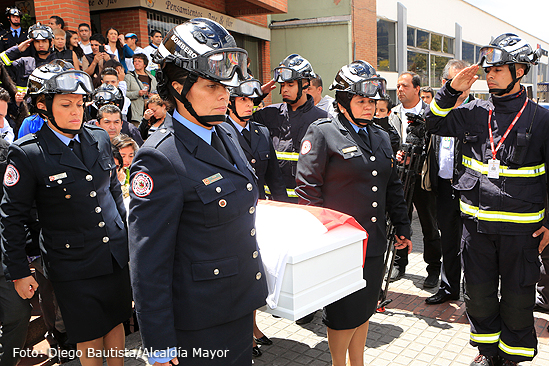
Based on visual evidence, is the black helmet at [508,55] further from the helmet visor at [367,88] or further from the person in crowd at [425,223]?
the person in crowd at [425,223]

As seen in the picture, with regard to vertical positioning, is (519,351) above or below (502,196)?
below

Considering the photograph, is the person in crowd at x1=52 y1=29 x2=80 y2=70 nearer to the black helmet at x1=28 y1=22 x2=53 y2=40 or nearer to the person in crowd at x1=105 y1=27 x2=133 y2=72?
the black helmet at x1=28 y1=22 x2=53 y2=40

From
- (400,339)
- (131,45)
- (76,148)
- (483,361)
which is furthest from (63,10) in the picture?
(483,361)

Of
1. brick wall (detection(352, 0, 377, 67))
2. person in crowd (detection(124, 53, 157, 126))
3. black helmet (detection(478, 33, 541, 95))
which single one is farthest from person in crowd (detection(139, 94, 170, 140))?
brick wall (detection(352, 0, 377, 67))

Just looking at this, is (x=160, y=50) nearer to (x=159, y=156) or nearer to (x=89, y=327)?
(x=159, y=156)

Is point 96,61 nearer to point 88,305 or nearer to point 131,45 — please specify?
point 131,45

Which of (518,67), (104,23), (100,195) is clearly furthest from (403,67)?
(100,195)

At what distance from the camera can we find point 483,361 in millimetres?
3959

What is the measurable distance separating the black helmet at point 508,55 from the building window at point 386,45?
63.7ft

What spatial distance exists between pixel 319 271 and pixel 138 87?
24.1 feet

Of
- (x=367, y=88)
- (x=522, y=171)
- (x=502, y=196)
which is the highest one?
(x=367, y=88)

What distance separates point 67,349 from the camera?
4359 mm

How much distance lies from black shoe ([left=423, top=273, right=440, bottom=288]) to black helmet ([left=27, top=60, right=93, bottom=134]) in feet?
14.4

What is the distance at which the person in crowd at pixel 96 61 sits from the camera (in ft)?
28.2
